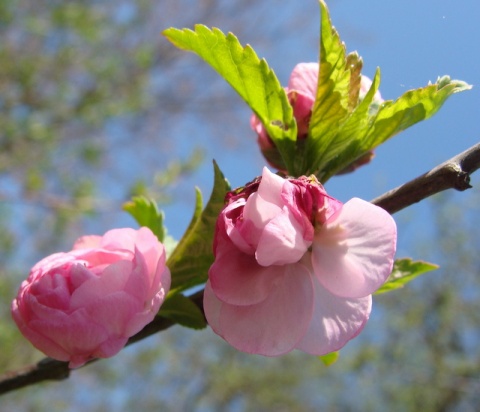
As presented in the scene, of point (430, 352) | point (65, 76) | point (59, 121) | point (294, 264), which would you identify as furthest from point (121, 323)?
point (430, 352)

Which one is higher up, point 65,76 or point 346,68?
point 346,68

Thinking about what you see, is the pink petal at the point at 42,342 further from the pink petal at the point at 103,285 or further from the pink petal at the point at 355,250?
the pink petal at the point at 355,250

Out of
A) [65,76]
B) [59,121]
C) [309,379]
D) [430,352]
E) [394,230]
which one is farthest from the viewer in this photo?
[309,379]

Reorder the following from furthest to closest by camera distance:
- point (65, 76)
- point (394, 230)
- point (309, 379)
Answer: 1. point (309, 379)
2. point (65, 76)
3. point (394, 230)

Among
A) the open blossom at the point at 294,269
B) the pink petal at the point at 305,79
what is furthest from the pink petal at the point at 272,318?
the pink petal at the point at 305,79

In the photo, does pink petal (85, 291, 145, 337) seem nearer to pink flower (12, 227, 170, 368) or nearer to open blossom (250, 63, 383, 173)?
pink flower (12, 227, 170, 368)

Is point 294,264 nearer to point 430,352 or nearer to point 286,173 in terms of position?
point 286,173

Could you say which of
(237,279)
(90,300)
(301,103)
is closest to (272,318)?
(237,279)
